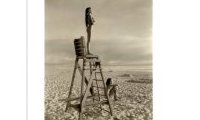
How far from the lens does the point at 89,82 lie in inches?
81.0

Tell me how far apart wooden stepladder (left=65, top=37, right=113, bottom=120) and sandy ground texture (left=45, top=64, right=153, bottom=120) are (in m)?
0.04

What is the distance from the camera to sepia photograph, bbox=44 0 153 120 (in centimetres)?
208

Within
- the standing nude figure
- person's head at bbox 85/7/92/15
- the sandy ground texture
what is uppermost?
person's head at bbox 85/7/92/15

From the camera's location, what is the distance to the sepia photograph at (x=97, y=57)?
208 centimetres

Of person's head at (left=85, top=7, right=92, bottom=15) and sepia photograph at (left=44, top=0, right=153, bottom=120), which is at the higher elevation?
person's head at (left=85, top=7, right=92, bottom=15)

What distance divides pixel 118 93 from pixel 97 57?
0.28m
